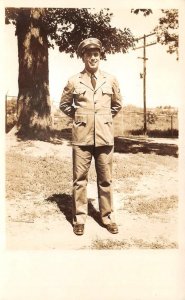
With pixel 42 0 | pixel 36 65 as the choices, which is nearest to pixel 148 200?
pixel 36 65

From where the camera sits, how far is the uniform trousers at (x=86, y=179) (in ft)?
8.60

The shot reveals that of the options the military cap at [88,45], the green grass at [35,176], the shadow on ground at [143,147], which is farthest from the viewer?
the shadow on ground at [143,147]

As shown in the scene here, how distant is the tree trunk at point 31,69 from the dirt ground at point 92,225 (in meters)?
0.17

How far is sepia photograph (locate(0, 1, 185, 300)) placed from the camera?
2.63m

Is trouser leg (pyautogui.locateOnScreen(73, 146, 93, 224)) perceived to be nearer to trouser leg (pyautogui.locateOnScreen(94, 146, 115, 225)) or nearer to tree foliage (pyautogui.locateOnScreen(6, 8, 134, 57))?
trouser leg (pyautogui.locateOnScreen(94, 146, 115, 225))

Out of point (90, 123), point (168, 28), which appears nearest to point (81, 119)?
point (90, 123)

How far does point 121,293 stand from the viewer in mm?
2621

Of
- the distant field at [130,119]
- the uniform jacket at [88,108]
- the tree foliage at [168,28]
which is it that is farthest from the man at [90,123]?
the tree foliage at [168,28]

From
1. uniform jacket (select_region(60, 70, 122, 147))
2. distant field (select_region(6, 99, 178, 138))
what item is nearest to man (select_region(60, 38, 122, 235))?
uniform jacket (select_region(60, 70, 122, 147))

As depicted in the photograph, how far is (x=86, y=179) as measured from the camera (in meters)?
2.67

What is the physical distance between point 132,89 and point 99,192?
683 millimetres

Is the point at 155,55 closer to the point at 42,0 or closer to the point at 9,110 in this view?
the point at 42,0

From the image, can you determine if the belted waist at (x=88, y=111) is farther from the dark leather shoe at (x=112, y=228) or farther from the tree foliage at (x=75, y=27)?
the dark leather shoe at (x=112, y=228)

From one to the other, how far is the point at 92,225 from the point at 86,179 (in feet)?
0.95
